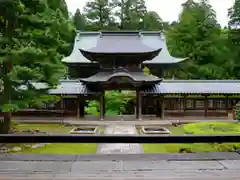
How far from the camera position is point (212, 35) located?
98.8 feet

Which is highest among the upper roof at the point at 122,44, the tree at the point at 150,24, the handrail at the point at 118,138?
the tree at the point at 150,24

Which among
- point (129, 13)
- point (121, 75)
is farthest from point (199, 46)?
point (129, 13)

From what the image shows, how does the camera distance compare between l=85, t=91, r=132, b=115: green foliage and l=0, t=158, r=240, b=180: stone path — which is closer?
l=0, t=158, r=240, b=180: stone path

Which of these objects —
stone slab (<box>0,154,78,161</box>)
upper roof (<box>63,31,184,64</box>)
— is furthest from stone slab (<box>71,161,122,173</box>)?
upper roof (<box>63,31,184,64</box>)

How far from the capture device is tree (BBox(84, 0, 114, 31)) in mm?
44562

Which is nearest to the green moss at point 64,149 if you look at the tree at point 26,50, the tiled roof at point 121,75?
the tree at point 26,50

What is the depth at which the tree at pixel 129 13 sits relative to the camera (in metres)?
46.1

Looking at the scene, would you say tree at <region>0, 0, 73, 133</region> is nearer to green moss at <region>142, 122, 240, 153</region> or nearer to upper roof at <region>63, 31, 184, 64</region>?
green moss at <region>142, 122, 240, 153</region>

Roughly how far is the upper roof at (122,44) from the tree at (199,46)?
3.95 m

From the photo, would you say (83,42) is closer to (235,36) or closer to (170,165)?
(235,36)

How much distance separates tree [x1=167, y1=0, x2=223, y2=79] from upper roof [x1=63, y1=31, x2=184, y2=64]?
3954mm

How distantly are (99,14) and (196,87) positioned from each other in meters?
27.8

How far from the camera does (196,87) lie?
68.5 ft

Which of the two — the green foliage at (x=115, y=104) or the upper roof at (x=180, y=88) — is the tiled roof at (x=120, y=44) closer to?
the upper roof at (x=180, y=88)
